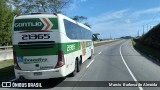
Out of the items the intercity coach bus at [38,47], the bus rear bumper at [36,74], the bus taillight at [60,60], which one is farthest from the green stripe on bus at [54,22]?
the bus rear bumper at [36,74]

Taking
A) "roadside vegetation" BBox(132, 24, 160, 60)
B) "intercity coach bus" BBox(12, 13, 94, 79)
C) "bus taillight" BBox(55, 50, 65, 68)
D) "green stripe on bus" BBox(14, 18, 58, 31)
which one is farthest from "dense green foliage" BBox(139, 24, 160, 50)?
"green stripe on bus" BBox(14, 18, 58, 31)

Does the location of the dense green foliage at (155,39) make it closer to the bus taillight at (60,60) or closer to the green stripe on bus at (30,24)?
the bus taillight at (60,60)

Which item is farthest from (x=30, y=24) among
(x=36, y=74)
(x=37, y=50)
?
(x=36, y=74)

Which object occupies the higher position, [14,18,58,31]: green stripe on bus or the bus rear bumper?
[14,18,58,31]: green stripe on bus

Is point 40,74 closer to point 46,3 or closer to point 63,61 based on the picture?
point 63,61

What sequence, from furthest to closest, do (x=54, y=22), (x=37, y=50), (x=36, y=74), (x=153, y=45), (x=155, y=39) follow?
(x=155, y=39) < (x=153, y=45) < (x=54, y=22) < (x=37, y=50) < (x=36, y=74)

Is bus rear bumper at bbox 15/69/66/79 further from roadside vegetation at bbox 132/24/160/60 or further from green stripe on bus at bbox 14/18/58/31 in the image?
roadside vegetation at bbox 132/24/160/60

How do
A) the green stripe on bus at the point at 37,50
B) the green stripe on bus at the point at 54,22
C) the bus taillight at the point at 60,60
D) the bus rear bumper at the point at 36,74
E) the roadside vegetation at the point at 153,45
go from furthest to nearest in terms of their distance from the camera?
the roadside vegetation at the point at 153,45 < the green stripe on bus at the point at 54,22 < the bus taillight at the point at 60,60 < the green stripe on bus at the point at 37,50 < the bus rear bumper at the point at 36,74

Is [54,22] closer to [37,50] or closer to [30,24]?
[30,24]

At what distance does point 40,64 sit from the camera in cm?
1345

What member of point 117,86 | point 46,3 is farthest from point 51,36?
point 46,3

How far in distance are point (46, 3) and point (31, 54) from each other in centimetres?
2852

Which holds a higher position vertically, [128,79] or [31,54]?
[31,54]

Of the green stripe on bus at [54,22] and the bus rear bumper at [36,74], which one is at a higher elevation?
the green stripe on bus at [54,22]
